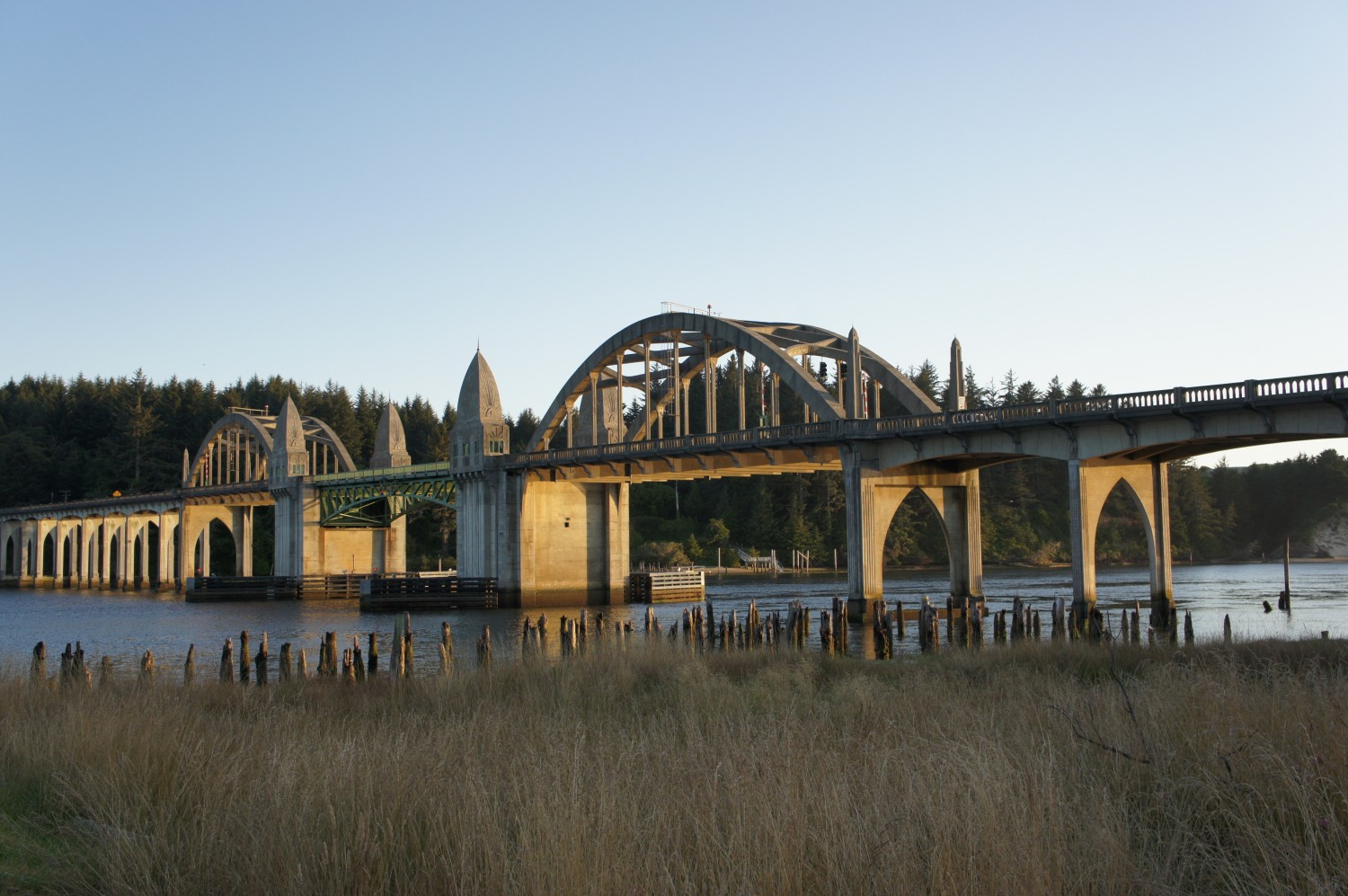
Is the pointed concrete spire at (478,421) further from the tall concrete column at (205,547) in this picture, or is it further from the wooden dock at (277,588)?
the tall concrete column at (205,547)

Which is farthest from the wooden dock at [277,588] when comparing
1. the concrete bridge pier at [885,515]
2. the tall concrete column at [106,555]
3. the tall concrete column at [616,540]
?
the concrete bridge pier at [885,515]

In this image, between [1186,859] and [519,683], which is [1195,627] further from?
[1186,859]

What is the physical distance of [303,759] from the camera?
10086 mm

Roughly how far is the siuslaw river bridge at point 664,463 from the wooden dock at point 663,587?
6.52 ft

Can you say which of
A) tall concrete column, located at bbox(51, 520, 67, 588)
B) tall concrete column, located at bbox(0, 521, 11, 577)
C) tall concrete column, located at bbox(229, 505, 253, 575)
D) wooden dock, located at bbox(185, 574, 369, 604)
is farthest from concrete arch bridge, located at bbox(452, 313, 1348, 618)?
tall concrete column, located at bbox(0, 521, 11, 577)

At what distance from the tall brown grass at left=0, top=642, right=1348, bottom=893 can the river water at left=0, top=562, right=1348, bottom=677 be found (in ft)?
45.1

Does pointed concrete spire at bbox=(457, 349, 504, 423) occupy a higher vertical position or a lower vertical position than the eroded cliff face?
higher

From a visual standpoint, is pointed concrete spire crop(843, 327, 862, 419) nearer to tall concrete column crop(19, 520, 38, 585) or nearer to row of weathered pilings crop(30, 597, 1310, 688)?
→ row of weathered pilings crop(30, 597, 1310, 688)

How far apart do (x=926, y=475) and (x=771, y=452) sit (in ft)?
27.5

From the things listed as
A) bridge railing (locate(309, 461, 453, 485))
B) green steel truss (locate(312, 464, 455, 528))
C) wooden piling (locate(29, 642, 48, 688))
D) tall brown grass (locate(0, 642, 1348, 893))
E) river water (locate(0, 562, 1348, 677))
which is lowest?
river water (locate(0, 562, 1348, 677))

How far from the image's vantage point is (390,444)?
101562mm

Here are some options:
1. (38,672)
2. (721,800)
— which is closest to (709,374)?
(38,672)

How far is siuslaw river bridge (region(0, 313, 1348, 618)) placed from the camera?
1580 inches

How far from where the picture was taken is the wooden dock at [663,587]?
7656 centimetres
